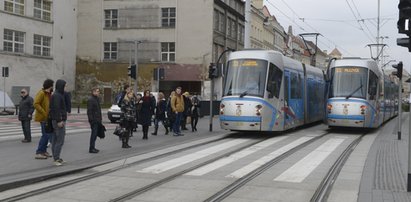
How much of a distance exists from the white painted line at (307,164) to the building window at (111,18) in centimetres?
3968

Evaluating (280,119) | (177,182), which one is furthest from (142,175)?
(280,119)

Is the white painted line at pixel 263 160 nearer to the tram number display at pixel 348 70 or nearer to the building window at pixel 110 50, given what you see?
the tram number display at pixel 348 70

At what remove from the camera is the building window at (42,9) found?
47406 millimetres

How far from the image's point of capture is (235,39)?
61125mm

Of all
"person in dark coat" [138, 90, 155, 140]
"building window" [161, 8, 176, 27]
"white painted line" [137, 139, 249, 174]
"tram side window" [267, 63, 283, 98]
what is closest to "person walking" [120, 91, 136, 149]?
"white painted line" [137, 139, 249, 174]

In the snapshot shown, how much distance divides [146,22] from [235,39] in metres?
12.3

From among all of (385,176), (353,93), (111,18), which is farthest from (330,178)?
(111,18)

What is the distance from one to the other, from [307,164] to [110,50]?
1726 inches

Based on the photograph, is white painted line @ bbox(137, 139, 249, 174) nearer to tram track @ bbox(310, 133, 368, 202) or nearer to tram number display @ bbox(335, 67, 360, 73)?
tram track @ bbox(310, 133, 368, 202)

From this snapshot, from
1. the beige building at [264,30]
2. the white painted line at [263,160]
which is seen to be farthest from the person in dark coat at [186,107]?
the beige building at [264,30]

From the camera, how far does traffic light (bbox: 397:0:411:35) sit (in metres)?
8.93

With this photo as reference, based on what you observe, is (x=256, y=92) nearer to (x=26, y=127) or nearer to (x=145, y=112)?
(x=145, y=112)

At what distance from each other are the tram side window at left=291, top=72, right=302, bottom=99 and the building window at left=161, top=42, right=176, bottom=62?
29941mm

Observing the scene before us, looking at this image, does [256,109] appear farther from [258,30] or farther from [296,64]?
[258,30]
